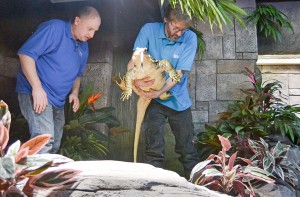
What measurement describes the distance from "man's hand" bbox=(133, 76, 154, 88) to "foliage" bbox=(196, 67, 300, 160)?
120 centimetres

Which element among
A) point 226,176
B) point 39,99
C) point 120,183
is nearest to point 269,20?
point 226,176

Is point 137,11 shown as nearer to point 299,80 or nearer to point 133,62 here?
point 133,62

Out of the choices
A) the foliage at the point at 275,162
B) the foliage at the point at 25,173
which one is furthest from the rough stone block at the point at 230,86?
the foliage at the point at 25,173

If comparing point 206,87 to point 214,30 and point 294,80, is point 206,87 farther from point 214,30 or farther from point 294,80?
point 294,80

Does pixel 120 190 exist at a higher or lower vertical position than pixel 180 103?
lower

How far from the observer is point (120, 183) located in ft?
8.18

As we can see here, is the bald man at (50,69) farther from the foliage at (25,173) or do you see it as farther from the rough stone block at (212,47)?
the rough stone block at (212,47)

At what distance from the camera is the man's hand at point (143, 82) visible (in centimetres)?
390

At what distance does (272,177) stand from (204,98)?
1.72 meters

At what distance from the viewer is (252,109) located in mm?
5129

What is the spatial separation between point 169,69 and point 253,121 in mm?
1402

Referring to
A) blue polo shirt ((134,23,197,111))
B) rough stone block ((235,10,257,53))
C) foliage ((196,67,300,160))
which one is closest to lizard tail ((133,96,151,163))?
blue polo shirt ((134,23,197,111))

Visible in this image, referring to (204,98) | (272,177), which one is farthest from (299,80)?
(272,177)

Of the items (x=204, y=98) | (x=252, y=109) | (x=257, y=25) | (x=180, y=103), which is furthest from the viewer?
(x=257, y=25)
